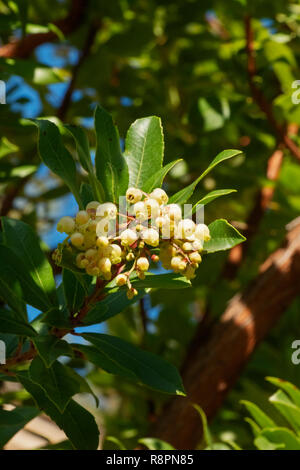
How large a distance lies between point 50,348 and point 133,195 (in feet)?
0.75

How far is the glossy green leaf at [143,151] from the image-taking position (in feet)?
2.84

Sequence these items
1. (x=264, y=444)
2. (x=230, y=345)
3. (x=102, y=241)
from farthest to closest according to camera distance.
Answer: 1. (x=230, y=345)
2. (x=264, y=444)
3. (x=102, y=241)

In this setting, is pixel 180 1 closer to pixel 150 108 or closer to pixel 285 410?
pixel 150 108

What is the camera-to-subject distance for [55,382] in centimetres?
81

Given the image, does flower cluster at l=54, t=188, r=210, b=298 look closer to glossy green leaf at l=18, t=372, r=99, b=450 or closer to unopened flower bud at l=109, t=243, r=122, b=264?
unopened flower bud at l=109, t=243, r=122, b=264

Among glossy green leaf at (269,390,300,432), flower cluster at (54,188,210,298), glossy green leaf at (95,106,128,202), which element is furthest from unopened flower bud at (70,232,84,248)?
glossy green leaf at (269,390,300,432)

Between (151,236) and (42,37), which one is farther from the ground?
(42,37)

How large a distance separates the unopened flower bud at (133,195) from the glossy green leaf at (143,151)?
79 mm

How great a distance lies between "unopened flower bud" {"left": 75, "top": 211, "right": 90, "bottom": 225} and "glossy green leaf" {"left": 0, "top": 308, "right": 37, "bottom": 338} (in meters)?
0.18

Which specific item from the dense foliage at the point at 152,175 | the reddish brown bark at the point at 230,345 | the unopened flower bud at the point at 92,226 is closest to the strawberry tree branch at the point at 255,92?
the dense foliage at the point at 152,175

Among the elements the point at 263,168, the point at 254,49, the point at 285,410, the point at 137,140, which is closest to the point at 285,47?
the point at 254,49

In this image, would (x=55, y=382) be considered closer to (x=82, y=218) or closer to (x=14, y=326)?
(x=14, y=326)

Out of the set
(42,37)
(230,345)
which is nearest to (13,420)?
(230,345)

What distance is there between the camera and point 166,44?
78.2 inches
